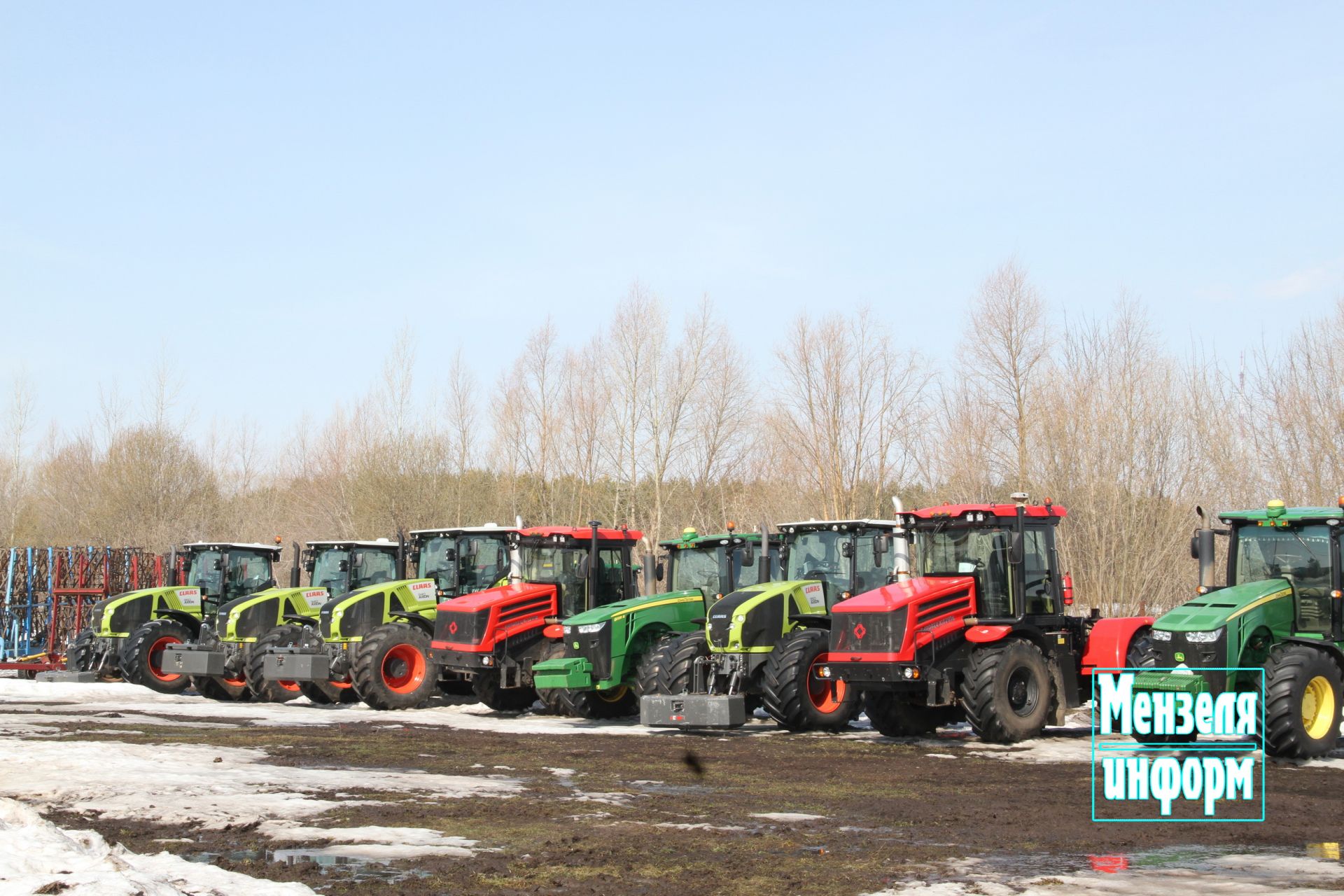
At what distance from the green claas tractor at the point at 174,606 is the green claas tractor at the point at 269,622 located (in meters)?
0.64

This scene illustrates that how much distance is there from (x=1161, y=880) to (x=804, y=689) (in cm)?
827

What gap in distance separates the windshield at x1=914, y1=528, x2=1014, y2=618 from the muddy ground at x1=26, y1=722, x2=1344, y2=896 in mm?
2116

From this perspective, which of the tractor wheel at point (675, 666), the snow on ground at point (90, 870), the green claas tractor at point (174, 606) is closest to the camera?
the snow on ground at point (90, 870)

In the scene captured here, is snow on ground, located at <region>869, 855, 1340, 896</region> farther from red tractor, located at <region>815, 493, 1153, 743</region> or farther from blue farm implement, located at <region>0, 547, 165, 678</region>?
blue farm implement, located at <region>0, 547, 165, 678</region>

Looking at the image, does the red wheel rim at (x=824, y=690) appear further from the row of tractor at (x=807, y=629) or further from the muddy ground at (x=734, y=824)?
the muddy ground at (x=734, y=824)

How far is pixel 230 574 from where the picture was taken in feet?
80.1

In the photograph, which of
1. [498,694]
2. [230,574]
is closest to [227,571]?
[230,574]

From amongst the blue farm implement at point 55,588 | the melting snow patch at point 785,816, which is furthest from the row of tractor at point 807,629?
the blue farm implement at point 55,588

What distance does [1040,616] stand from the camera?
48.4ft

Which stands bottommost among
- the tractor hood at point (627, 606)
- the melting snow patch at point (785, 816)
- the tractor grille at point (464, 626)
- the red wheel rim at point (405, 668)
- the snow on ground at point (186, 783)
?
the snow on ground at point (186, 783)

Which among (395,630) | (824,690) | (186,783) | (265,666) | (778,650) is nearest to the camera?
(186,783)

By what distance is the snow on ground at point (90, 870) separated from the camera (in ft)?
19.8

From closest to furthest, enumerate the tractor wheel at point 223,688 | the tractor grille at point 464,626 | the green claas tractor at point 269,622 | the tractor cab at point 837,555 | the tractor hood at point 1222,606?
the tractor hood at point 1222,606, the tractor cab at point 837,555, the tractor grille at point 464,626, the green claas tractor at point 269,622, the tractor wheel at point 223,688

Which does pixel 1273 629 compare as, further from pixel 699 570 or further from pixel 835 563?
pixel 699 570
